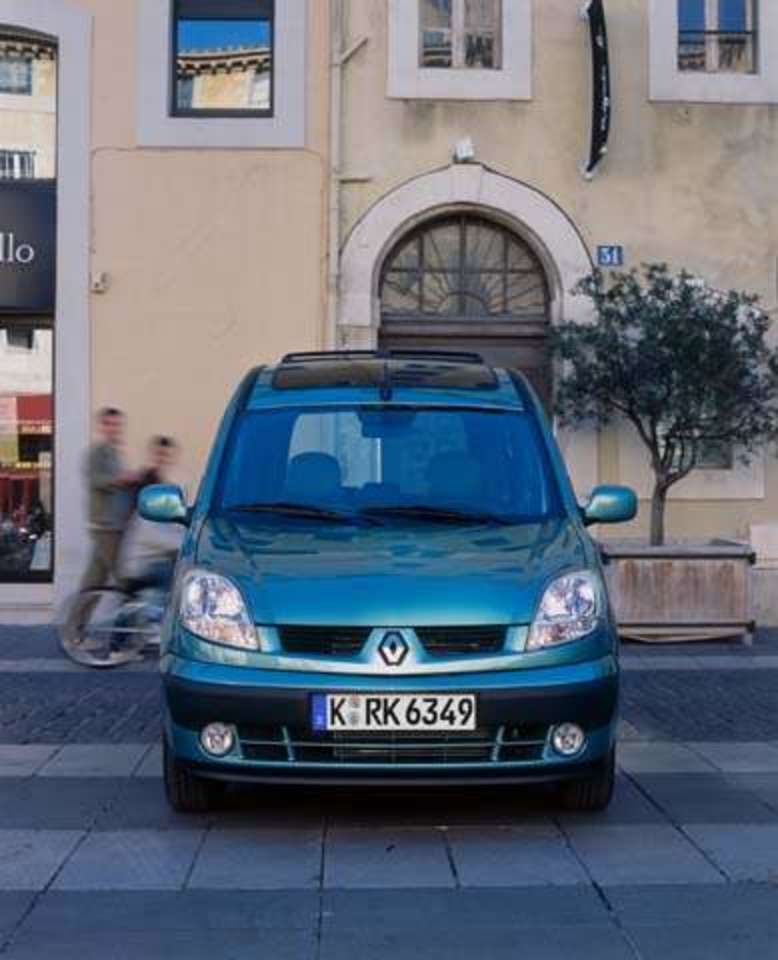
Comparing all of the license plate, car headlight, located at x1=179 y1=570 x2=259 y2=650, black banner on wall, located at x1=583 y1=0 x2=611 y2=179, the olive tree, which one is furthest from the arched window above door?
the license plate

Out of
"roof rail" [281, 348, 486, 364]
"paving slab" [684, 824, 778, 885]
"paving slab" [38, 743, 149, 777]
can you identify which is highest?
"roof rail" [281, 348, 486, 364]

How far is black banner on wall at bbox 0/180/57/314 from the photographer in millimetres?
Result: 13852

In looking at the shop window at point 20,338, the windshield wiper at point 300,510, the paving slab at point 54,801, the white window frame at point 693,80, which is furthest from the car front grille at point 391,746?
the white window frame at point 693,80

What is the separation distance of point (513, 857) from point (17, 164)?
10295mm

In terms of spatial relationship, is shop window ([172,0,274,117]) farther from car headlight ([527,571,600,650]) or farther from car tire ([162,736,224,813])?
car headlight ([527,571,600,650])

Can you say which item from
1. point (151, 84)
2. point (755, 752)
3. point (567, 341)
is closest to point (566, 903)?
point (755, 752)

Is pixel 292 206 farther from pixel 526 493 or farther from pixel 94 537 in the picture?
pixel 526 493

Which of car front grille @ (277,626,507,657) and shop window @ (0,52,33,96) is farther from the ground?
shop window @ (0,52,33,96)

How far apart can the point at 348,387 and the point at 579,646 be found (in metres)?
2.01

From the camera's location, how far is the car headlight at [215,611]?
586 cm

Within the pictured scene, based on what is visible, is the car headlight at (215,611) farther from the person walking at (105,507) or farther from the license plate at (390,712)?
the person walking at (105,507)

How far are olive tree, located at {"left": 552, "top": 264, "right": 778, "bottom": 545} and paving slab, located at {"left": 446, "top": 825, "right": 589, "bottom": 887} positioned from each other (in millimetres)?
7032

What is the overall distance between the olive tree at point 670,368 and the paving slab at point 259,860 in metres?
7.38

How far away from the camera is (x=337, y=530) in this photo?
6.43m
